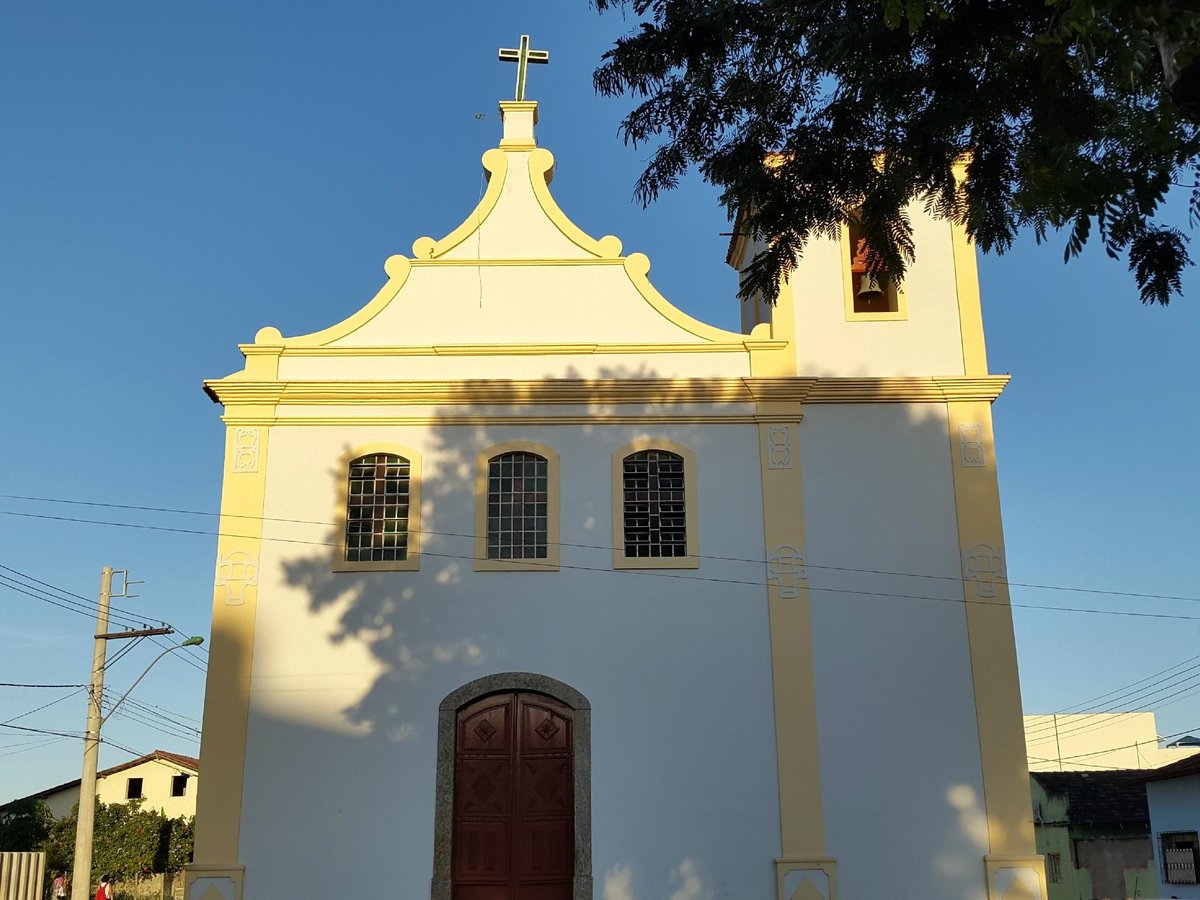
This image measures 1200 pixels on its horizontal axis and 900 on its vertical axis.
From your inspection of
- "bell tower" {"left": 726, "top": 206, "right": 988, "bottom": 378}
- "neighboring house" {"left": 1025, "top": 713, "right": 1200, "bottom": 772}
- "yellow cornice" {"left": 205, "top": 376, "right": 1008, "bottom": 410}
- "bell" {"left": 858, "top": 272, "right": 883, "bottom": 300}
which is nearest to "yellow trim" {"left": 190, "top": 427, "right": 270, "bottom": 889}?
"yellow cornice" {"left": 205, "top": 376, "right": 1008, "bottom": 410}

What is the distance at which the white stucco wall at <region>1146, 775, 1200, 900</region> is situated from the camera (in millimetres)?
20344

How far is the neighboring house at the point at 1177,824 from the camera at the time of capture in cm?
2031

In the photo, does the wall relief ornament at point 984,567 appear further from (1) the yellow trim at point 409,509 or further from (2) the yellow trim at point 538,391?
(1) the yellow trim at point 409,509

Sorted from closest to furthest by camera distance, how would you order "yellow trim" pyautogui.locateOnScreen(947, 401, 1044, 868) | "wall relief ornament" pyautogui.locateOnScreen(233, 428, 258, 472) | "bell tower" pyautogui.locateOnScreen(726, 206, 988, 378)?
"yellow trim" pyautogui.locateOnScreen(947, 401, 1044, 868) → "wall relief ornament" pyautogui.locateOnScreen(233, 428, 258, 472) → "bell tower" pyautogui.locateOnScreen(726, 206, 988, 378)

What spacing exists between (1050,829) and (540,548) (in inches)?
760

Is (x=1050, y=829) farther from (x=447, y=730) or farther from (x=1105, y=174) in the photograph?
(x=1105, y=174)

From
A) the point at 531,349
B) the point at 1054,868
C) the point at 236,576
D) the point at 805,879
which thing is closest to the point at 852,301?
the point at 531,349

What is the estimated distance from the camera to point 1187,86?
207 inches

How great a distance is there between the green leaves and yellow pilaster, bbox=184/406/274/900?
667 centimetres

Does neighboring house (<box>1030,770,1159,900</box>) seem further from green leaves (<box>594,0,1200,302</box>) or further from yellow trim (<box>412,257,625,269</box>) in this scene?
green leaves (<box>594,0,1200,302</box>)

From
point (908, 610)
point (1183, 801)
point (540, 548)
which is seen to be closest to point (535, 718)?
point (540, 548)

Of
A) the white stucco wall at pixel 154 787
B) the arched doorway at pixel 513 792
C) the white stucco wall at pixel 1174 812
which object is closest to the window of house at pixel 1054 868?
the white stucco wall at pixel 1174 812

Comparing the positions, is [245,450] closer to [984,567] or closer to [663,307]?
[663,307]

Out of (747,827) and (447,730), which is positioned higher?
(447,730)
